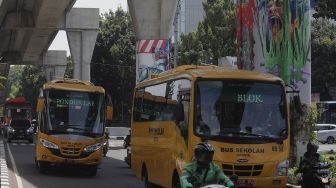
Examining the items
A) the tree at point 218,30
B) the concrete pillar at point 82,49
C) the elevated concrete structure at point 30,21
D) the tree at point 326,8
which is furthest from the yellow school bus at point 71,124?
the tree at point 218,30

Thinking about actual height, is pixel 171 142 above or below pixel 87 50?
below

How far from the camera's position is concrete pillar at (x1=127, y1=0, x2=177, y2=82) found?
102ft

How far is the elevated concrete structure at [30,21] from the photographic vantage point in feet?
140

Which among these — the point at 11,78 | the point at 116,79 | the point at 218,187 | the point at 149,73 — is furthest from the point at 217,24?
the point at 11,78

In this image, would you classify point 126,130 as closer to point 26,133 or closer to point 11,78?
point 26,133

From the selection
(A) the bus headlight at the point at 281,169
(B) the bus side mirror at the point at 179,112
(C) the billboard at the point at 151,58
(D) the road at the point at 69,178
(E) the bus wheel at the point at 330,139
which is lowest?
(E) the bus wheel at the point at 330,139

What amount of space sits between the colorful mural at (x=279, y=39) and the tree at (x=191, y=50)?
37.8 metres

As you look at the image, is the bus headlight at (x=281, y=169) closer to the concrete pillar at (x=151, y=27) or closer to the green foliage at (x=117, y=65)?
the concrete pillar at (x=151, y=27)

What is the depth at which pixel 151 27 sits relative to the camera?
102 feet

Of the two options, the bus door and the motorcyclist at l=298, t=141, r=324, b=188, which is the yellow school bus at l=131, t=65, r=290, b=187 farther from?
the motorcyclist at l=298, t=141, r=324, b=188

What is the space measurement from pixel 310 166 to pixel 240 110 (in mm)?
1727

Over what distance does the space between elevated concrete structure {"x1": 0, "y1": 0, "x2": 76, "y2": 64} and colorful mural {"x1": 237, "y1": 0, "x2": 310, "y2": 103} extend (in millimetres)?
22113

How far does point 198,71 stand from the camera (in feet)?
43.3

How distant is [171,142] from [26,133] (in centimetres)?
3428
